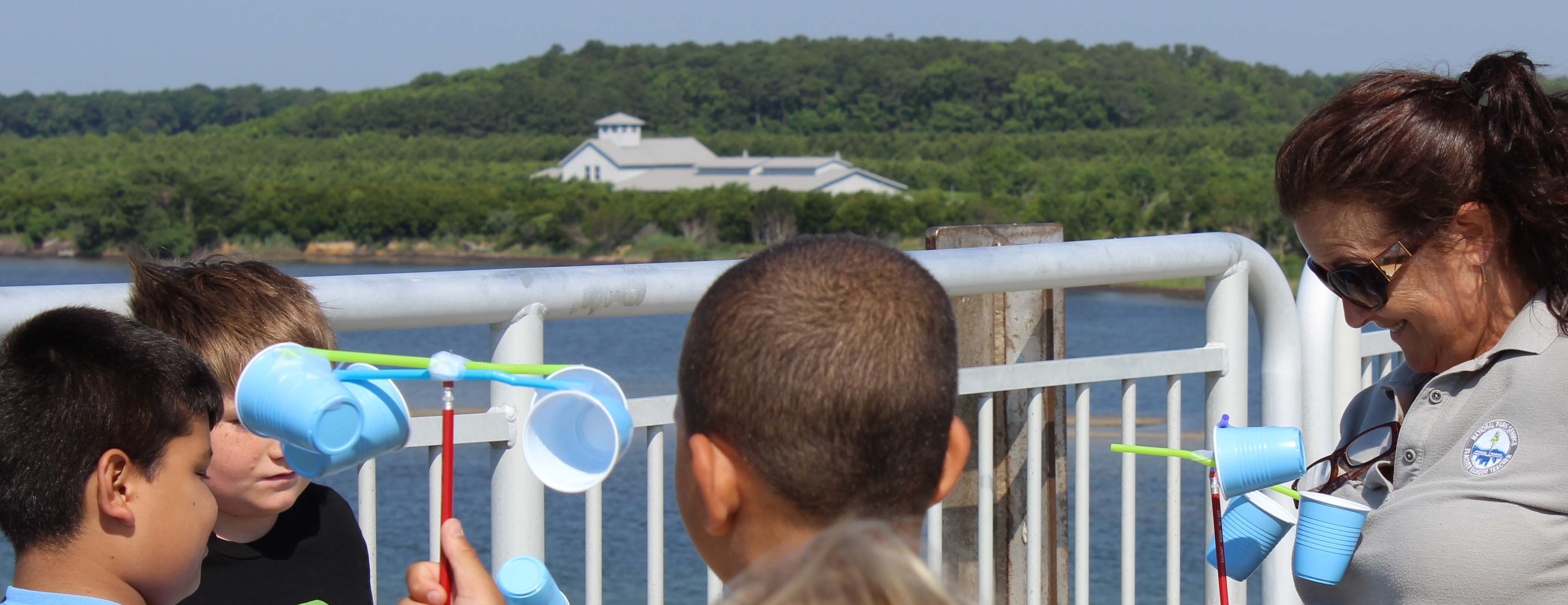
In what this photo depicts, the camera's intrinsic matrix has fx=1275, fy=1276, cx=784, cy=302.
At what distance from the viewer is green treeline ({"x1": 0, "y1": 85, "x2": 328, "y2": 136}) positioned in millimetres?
58281

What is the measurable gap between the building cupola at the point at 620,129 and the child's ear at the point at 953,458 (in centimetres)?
10024

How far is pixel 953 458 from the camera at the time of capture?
1252 mm

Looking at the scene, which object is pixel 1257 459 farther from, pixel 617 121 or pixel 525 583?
pixel 617 121

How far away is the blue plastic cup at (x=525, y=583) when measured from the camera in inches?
44.8

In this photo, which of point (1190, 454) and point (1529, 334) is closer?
point (1529, 334)

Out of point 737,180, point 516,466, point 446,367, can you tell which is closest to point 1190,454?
point 516,466

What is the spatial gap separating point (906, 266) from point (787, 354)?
153 mm

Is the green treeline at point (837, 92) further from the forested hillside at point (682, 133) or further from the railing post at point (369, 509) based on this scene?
the railing post at point (369, 509)

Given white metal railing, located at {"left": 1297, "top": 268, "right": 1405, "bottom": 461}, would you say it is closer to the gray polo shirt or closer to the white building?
the gray polo shirt

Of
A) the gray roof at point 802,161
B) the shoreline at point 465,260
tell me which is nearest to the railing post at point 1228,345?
the shoreline at point 465,260

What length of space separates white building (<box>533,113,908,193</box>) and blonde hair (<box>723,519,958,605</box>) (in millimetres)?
62434

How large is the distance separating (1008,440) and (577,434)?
184 cm

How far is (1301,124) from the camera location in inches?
72.7

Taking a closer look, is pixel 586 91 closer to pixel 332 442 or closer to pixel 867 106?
pixel 867 106
